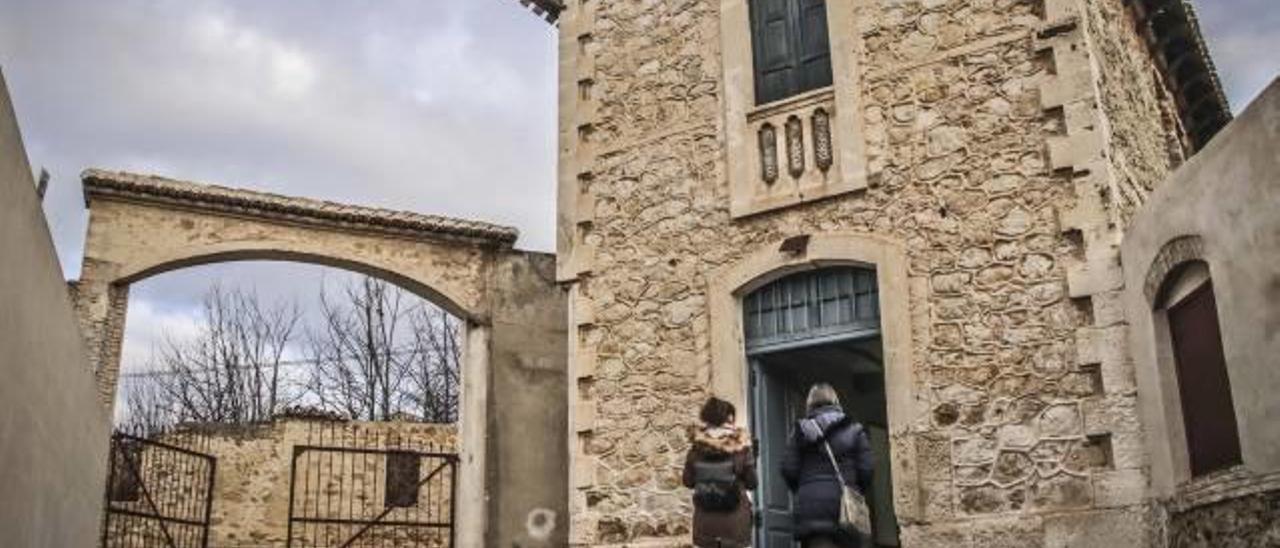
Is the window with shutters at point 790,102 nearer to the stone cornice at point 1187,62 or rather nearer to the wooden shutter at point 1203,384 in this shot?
the wooden shutter at point 1203,384

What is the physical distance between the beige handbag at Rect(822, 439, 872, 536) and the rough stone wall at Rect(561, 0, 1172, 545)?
1715 mm

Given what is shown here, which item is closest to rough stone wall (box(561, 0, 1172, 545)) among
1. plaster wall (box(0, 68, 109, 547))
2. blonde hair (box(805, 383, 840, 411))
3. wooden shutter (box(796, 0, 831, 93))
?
wooden shutter (box(796, 0, 831, 93))

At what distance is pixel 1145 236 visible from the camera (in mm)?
7316

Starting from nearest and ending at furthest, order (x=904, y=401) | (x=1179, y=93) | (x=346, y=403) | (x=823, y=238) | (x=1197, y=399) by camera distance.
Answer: (x=1197, y=399) < (x=904, y=401) < (x=823, y=238) < (x=1179, y=93) < (x=346, y=403)

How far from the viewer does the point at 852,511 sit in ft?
21.1

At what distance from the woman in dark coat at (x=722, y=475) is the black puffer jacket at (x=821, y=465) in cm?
29

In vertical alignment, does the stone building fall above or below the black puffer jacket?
above

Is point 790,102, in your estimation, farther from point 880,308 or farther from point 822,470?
point 822,470

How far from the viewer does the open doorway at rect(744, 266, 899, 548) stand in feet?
29.1

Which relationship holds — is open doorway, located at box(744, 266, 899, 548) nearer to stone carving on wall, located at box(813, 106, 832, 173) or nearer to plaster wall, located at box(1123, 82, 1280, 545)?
stone carving on wall, located at box(813, 106, 832, 173)

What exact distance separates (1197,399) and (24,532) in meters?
6.50

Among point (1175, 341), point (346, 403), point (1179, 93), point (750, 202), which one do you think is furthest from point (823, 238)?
point (346, 403)

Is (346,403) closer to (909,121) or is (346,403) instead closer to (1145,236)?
(909,121)

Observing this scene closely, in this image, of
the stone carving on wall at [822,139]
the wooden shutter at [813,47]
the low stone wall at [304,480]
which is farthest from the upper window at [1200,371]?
the low stone wall at [304,480]
